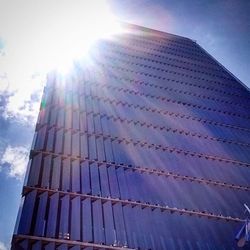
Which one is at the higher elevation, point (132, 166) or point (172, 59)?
point (172, 59)

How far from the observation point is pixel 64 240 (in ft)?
17.8

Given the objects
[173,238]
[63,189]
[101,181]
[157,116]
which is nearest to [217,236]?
[173,238]

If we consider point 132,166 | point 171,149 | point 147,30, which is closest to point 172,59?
point 147,30

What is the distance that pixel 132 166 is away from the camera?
8.54 metres

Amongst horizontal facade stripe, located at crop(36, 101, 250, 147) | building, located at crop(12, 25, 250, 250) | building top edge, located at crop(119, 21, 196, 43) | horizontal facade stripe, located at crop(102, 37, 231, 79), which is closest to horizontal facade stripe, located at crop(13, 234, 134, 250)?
building, located at crop(12, 25, 250, 250)

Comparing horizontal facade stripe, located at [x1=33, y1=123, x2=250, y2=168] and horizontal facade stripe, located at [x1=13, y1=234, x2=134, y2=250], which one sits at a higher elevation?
horizontal facade stripe, located at [x1=33, y1=123, x2=250, y2=168]

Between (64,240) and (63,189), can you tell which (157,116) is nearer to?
(63,189)

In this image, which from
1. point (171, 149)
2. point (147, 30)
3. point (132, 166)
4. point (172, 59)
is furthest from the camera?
point (147, 30)

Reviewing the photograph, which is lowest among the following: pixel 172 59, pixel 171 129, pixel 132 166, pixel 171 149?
pixel 132 166

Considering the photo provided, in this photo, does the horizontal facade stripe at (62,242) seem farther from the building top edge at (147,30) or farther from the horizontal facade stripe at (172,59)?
the building top edge at (147,30)

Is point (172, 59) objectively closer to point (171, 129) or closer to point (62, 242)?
point (171, 129)

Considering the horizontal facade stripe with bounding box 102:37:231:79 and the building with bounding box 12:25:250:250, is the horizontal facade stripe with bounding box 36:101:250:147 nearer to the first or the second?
the building with bounding box 12:25:250:250

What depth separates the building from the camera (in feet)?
19.9

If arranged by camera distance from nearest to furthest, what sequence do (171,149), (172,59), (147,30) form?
(171,149), (172,59), (147,30)
